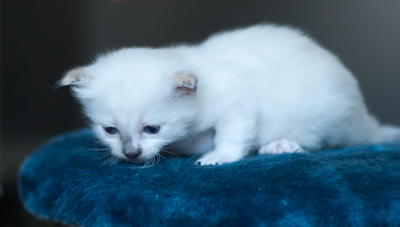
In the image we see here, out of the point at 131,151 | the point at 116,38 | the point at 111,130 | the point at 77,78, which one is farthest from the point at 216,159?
the point at 116,38

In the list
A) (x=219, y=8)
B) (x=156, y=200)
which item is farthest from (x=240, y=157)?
(x=219, y=8)

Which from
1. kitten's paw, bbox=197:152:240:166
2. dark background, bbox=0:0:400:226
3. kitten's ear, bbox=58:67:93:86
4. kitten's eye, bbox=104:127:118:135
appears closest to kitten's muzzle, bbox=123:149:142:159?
kitten's eye, bbox=104:127:118:135

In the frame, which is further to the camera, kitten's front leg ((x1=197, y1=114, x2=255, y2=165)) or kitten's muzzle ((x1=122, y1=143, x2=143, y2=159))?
kitten's front leg ((x1=197, y1=114, x2=255, y2=165))

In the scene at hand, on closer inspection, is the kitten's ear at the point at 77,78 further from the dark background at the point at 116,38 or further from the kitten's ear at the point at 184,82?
the dark background at the point at 116,38

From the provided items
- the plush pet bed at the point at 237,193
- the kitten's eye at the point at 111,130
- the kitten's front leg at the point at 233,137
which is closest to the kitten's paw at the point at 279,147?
the kitten's front leg at the point at 233,137

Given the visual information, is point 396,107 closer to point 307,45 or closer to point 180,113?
point 307,45

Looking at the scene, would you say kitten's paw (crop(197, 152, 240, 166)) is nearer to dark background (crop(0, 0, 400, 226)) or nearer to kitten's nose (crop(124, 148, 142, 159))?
kitten's nose (crop(124, 148, 142, 159))
